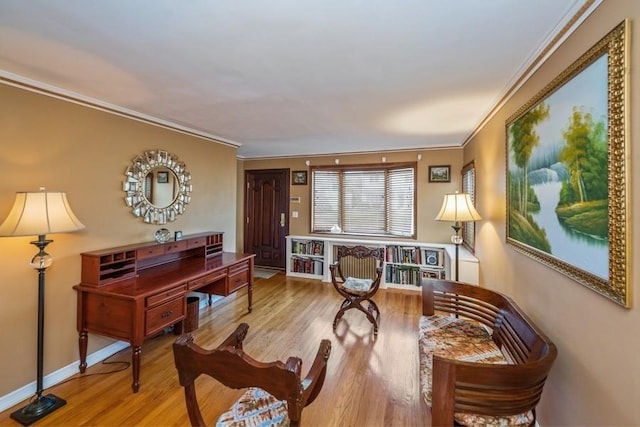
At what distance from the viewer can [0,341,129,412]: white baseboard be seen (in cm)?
208

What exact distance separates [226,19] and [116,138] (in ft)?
6.53

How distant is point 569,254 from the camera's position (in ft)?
4.58

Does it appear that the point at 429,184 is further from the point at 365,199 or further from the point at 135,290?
the point at 135,290

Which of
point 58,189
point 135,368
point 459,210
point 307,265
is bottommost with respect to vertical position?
point 135,368

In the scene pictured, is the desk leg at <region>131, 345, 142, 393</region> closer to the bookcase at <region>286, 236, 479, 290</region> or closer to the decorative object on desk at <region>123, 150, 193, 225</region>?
the decorative object on desk at <region>123, 150, 193, 225</region>

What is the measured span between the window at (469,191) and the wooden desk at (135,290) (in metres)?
3.11

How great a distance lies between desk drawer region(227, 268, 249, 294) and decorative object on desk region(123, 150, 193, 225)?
97 centimetres

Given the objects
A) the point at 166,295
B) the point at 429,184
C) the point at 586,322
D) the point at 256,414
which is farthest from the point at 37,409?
the point at 429,184

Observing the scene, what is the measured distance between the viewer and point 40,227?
1.92 m

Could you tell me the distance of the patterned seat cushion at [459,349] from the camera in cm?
136

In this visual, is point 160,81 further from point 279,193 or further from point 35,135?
point 279,193

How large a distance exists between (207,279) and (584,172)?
301 centimetres

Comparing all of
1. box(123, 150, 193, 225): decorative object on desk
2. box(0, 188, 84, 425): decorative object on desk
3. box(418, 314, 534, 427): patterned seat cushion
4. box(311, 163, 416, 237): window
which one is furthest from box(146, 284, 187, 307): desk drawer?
box(311, 163, 416, 237): window

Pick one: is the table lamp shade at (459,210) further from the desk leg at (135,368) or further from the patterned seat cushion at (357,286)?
the desk leg at (135,368)
